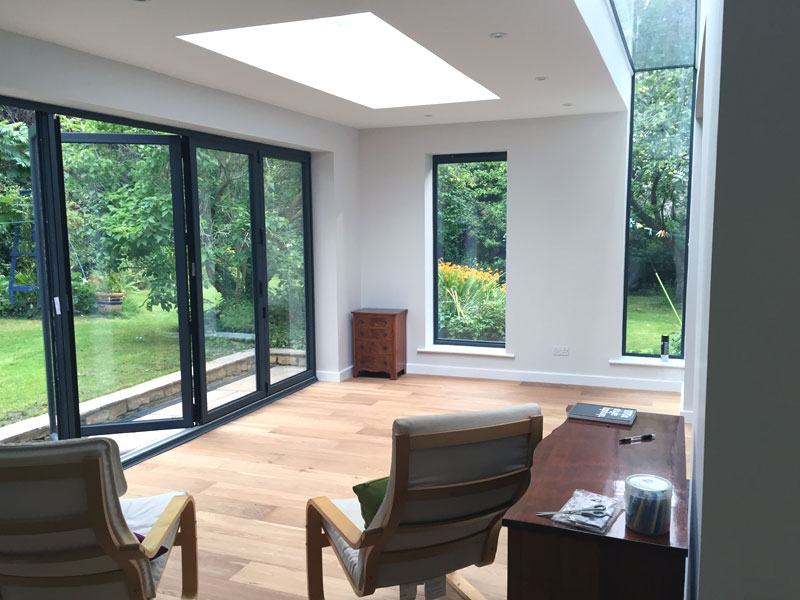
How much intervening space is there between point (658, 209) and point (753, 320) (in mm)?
5003

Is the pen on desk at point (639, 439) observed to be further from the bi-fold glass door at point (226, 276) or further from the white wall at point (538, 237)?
the white wall at point (538, 237)

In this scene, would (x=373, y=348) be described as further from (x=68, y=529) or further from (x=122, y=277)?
(x=68, y=529)

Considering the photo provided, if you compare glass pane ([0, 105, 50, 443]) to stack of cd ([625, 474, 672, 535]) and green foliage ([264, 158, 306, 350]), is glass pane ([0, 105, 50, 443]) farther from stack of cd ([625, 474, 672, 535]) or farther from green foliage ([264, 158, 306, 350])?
stack of cd ([625, 474, 672, 535])

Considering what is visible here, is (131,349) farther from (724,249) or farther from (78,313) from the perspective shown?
(724,249)

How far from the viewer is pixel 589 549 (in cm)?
175

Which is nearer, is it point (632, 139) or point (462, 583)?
point (462, 583)

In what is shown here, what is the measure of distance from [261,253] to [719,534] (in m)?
4.72

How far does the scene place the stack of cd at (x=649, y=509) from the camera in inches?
67.3

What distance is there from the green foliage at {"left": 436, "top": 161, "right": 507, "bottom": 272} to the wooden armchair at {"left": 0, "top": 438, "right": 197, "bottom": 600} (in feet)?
16.5

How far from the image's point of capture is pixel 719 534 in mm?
1438

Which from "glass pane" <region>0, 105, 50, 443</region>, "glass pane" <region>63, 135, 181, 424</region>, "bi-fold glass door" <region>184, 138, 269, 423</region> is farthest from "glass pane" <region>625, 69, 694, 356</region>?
"glass pane" <region>0, 105, 50, 443</region>

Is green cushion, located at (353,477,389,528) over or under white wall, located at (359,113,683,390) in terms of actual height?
under

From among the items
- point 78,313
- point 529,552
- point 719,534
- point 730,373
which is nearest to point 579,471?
point 529,552

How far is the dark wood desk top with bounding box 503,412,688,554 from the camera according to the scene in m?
1.79
